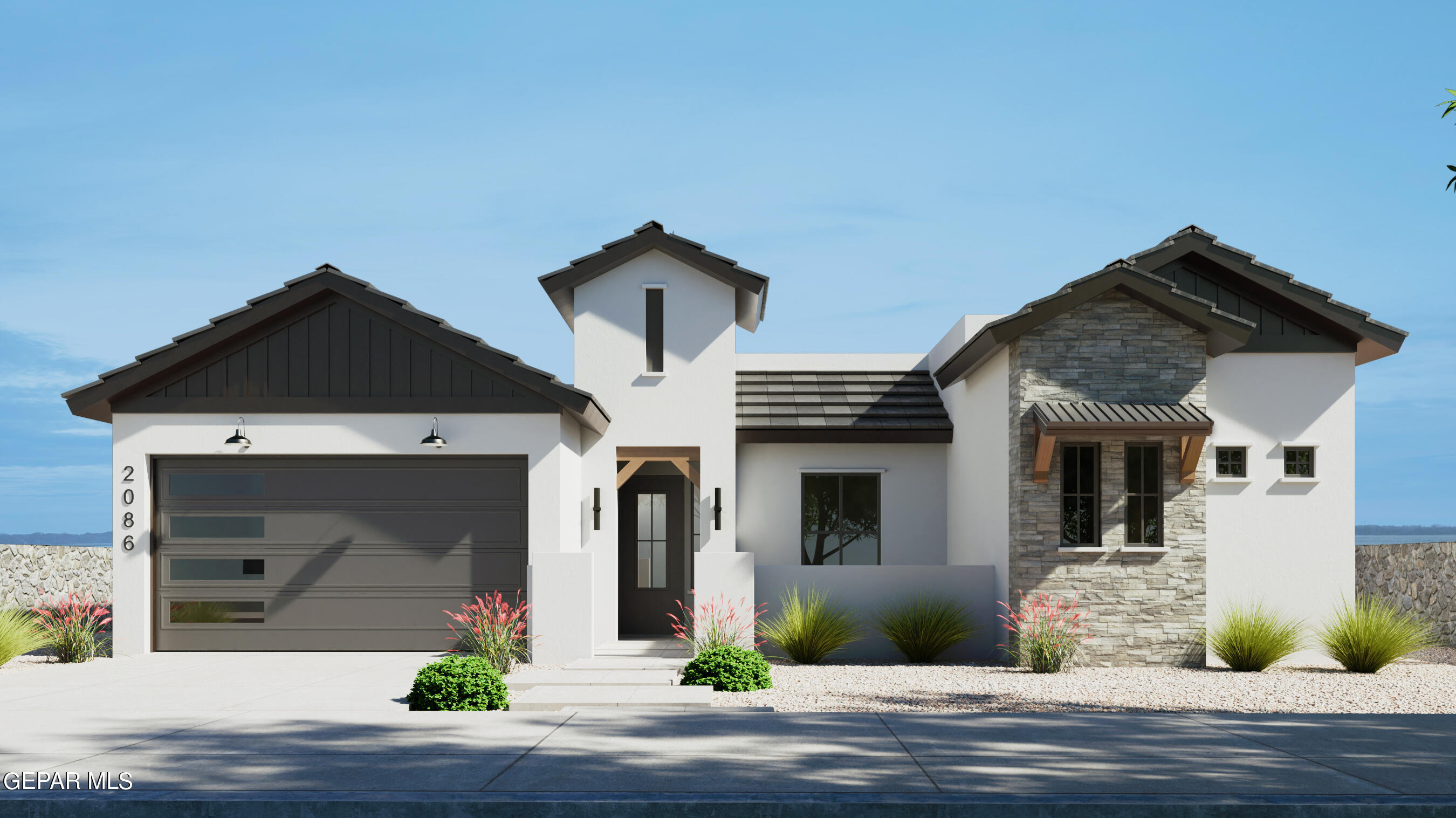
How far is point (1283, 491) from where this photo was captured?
589 inches

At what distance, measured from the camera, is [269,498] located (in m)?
13.8

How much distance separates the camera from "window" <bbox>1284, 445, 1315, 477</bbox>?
15.1m

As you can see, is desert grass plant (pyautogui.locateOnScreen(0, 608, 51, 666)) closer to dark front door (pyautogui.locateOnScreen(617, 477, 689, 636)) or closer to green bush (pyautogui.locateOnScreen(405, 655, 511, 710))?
green bush (pyautogui.locateOnScreen(405, 655, 511, 710))

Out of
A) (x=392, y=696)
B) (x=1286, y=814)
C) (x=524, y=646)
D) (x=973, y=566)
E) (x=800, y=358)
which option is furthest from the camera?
(x=800, y=358)

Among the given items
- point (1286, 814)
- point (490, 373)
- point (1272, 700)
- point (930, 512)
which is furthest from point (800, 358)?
point (1286, 814)

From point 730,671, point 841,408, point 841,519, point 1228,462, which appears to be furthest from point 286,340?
point 1228,462

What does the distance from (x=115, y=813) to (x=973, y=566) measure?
11375 millimetres

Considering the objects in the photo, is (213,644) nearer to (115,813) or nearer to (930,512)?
(115,813)

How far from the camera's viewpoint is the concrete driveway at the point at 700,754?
604cm

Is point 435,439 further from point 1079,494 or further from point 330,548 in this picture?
point 1079,494

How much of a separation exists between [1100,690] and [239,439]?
11649 mm

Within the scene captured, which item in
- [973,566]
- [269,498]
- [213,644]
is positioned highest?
[269,498]

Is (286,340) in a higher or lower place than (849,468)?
higher

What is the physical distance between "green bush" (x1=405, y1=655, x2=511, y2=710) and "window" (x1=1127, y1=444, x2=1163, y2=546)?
347 inches
